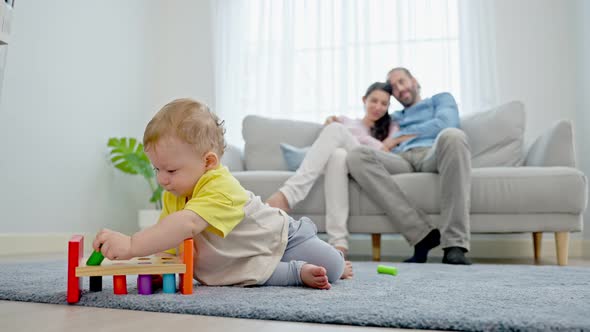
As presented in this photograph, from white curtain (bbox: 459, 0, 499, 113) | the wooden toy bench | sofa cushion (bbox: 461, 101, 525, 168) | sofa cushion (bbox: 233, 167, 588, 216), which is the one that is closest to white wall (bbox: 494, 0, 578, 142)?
white curtain (bbox: 459, 0, 499, 113)

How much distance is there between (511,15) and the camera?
144 inches

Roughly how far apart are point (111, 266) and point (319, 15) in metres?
3.31

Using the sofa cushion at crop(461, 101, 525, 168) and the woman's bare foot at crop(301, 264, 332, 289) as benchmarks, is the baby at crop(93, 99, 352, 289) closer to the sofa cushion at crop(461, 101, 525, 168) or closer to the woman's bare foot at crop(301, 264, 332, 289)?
the woman's bare foot at crop(301, 264, 332, 289)

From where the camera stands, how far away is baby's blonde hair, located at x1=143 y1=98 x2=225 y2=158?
44.0 inches

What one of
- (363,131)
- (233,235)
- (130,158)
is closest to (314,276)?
(233,235)

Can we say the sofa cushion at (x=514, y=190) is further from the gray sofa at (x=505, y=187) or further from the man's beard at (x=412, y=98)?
the man's beard at (x=412, y=98)

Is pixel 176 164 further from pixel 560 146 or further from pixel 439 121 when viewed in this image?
pixel 560 146

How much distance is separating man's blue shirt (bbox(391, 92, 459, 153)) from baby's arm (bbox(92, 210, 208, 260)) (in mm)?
1845

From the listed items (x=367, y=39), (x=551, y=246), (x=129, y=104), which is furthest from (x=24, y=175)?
(x=551, y=246)

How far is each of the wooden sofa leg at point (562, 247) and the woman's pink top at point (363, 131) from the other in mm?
960

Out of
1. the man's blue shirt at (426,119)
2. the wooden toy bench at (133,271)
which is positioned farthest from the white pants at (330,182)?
the wooden toy bench at (133,271)

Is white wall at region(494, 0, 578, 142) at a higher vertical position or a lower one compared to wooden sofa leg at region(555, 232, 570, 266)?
higher

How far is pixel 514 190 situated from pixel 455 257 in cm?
47

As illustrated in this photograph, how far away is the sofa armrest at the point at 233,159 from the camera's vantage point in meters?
3.10
